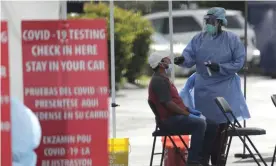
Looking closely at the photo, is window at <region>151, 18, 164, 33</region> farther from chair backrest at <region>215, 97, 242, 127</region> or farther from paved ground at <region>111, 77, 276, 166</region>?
chair backrest at <region>215, 97, 242, 127</region>

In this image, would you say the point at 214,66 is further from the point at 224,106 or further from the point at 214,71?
the point at 224,106

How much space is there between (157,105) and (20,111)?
336 centimetres

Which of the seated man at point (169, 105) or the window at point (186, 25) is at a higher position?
the window at point (186, 25)

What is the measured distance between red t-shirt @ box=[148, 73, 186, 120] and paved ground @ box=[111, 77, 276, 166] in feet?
6.99

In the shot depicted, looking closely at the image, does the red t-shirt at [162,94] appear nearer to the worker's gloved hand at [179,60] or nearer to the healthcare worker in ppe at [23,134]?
the worker's gloved hand at [179,60]

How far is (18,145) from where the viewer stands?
5.90m

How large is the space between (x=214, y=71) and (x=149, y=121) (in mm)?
6994

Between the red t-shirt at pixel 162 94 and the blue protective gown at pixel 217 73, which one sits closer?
the red t-shirt at pixel 162 94

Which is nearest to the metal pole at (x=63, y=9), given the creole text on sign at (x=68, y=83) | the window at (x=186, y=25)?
the creole text on sign at (x=68, y=83)

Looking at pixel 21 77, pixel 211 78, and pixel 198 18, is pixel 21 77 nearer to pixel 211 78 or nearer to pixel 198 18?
pixel 211 78

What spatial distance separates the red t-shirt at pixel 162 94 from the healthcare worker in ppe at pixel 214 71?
592mm

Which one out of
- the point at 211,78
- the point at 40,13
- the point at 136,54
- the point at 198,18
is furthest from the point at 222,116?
the point at 198,18

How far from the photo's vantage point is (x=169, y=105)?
29.6 feet

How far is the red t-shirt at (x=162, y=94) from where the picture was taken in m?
9.02
